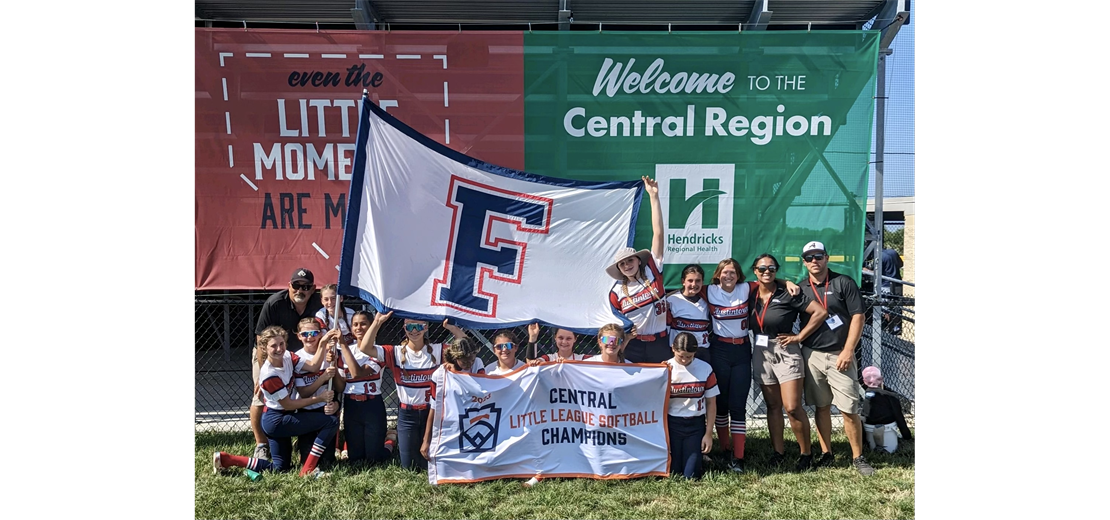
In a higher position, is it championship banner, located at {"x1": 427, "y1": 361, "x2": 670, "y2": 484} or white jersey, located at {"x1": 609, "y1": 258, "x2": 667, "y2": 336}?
white jersey, located at {"x1": 609, "y1": 258, "x2": 667, "y2": 336}

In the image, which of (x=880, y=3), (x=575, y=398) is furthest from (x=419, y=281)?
(x=880, y=3)

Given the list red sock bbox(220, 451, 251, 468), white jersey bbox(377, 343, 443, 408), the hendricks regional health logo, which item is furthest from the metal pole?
red sock bbox(220, 451, 251, 468)

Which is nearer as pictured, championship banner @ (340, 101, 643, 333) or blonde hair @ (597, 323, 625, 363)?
championship banner @ (340, 101, 643, 333)

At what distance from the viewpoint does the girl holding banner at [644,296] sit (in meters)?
4.90

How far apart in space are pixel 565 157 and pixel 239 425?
4.24 meters

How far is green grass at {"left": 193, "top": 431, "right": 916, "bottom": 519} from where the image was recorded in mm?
4332

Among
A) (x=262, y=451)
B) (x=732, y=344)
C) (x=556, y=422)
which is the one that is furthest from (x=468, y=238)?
(x=262, y=451)

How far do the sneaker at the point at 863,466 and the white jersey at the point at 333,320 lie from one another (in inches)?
Result: 168

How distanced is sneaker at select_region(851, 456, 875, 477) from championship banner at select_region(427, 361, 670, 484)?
1.59m

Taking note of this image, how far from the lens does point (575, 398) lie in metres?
4.82

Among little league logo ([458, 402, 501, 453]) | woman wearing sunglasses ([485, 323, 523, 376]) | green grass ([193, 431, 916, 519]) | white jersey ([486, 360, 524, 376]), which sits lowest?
green grass ([193, 431, 916, 519])

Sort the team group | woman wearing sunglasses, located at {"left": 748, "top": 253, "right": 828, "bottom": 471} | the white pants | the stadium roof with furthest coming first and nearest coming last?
the stadium roof < the white pants < woman wearing sunglasses, located at {"left": 748, "top": 253, "right": 828, "bottom": 471} < the team group

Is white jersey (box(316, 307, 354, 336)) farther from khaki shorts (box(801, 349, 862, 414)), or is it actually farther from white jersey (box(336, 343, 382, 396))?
khaki shorts (box(801, 349, 862, 414))

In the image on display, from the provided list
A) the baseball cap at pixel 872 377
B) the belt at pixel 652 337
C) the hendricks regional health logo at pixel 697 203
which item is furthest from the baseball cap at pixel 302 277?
the baseball cap at pixel 872 377
